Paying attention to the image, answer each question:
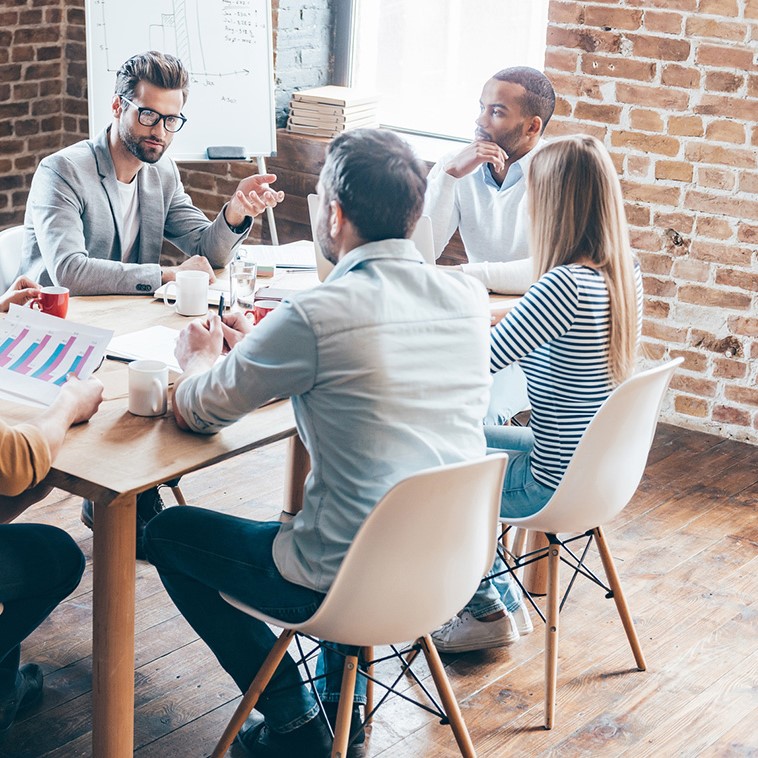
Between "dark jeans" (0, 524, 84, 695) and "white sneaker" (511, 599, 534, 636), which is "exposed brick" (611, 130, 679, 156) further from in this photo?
"dark jeans" (0, 524, 84, 695)

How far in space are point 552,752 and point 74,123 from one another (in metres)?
4.01

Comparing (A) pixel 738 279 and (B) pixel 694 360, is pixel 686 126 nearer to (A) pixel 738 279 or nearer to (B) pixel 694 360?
(A) pixel 738 279

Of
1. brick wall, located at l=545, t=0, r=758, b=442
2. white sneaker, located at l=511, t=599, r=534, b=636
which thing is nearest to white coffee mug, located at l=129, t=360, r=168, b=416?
white sneaker, located at l=511, t=599, r=534, b=636

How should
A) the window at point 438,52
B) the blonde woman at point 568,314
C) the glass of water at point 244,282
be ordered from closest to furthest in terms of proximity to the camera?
1. the blonde woman at point 568,314
2. the glass of water at point 244,282
3. the window at point 438,52

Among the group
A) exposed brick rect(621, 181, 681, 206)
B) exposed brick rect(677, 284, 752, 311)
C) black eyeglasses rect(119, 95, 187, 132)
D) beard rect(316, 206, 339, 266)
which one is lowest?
exposed brick rect(677, 284, 752, 311)

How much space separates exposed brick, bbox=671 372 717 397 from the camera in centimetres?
402

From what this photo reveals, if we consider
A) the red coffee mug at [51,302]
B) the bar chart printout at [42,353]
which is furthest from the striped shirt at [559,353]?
the red coffee mug at [51,302]

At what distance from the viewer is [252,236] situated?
4887 millimetres

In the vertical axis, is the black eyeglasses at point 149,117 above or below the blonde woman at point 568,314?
above

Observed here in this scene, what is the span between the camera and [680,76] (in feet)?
12.5

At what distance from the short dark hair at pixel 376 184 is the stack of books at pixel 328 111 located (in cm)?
281

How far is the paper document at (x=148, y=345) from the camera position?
88.9 inches

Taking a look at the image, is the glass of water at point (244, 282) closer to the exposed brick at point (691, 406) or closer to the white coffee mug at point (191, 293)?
the white coffee mug at point (191, 293)

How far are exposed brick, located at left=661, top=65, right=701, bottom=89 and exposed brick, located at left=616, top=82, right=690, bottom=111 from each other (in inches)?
1.0
